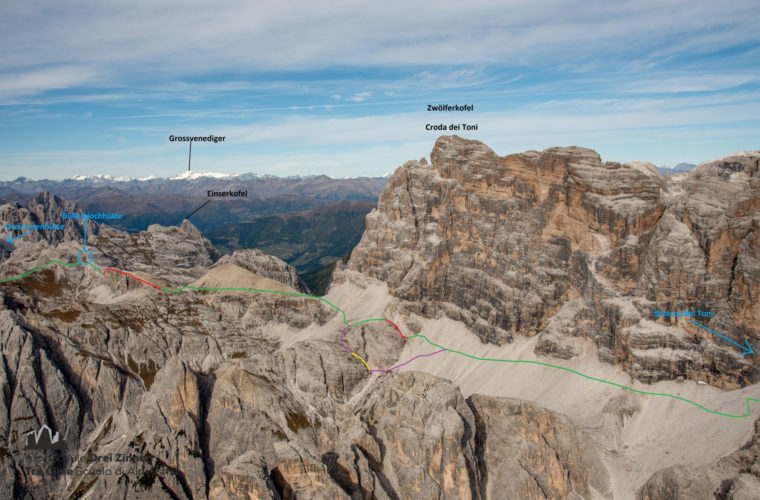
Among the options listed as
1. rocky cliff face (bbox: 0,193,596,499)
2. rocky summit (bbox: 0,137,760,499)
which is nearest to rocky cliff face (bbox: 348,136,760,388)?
rocky summit (bbox: 0,137,760,499)

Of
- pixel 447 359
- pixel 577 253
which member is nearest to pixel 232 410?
pixel 447 359

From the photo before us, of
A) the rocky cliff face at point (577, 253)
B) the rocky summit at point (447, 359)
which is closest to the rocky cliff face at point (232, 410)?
the rocky summit at point (447, 359)

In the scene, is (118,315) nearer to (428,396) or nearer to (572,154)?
(428,396)

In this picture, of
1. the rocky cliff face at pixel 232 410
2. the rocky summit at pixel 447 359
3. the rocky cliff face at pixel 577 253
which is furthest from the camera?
the rocky cliff face at pixel 577 253

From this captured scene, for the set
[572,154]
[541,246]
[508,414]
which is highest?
[572,154]

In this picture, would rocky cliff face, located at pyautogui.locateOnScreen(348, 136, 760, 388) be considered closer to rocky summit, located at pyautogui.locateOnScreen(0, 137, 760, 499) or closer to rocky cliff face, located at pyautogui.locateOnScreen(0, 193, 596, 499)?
rocky summit, located at pyautogui.locateOnScreen(0, 137, 760, 499)

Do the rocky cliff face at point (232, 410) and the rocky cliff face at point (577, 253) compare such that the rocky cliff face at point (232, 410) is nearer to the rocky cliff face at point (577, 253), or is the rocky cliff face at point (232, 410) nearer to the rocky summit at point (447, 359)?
the rocky summit at point (447, 359)

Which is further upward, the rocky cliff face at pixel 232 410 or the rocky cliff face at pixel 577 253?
the rocky cliff face at pixel 577 253

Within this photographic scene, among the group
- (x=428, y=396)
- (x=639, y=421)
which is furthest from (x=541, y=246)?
(x=428, y=396)

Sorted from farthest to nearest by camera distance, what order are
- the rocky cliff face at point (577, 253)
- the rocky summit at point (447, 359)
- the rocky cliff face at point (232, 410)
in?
the rocky cliff face at point (577, 253) < the rocky summit at point (447, 359) < the rocky cliff face at point (232, 410)
